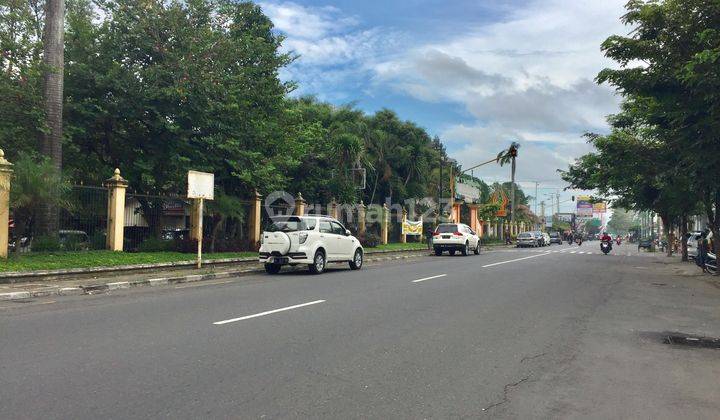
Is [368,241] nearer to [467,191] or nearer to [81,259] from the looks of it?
[81,259]

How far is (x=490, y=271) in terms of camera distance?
57.9ft

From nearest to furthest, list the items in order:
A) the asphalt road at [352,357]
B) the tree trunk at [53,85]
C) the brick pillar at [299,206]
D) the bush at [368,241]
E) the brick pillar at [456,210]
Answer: the asphalt road at [352,357] < the tree trunk at [53,85] < the brick pillar at [299,206] < the bush at [368,241] < the brick pillar at [456,210]

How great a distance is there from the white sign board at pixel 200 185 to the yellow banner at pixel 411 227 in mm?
22653

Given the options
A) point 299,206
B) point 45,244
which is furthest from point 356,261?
point 45,244

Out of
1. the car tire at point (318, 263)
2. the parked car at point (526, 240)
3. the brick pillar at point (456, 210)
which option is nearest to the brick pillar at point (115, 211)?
the car tire at point (318, 263)

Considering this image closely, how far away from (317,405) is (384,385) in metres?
0.83

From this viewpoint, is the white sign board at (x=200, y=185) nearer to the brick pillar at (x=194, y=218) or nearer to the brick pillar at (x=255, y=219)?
the brick pillar at (x=194, y=218)

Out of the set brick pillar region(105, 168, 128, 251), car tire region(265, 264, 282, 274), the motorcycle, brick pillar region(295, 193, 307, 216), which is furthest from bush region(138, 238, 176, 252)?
the motorcycle

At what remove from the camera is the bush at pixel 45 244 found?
15.2 m

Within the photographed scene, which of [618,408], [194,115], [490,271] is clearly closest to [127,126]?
[194,115]

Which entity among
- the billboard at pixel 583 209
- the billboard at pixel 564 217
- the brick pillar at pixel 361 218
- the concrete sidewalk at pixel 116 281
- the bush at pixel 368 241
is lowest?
the concrete sidewalk at pixel 116 281

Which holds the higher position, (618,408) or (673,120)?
(673,120)

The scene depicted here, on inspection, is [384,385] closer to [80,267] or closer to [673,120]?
[80,267]

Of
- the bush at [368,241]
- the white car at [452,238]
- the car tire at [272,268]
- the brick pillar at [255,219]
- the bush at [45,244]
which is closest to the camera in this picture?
the bush at [45,244]
